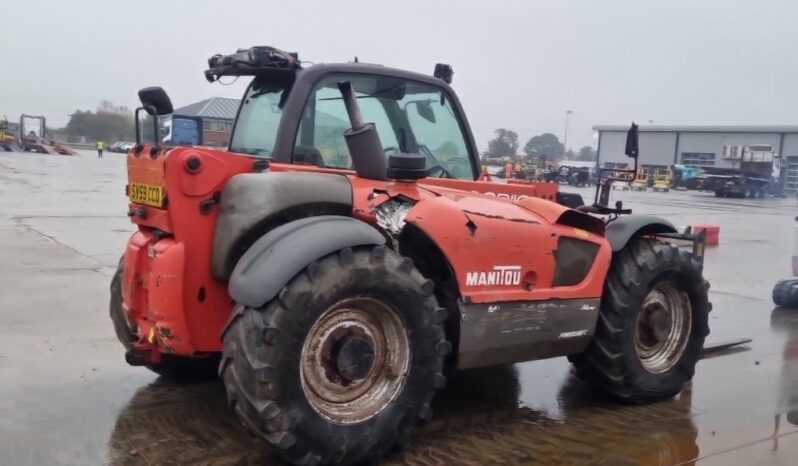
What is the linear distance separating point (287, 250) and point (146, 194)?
1.12 meters

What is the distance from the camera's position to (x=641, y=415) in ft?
16.9

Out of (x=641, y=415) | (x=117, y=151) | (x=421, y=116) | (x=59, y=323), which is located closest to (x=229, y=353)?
(x=421, y=116)

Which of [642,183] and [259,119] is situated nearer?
[259,119]

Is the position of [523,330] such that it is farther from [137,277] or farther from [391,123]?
[137,277]

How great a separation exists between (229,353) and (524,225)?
1.88 m

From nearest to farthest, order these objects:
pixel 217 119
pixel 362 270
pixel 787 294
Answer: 1. pixel 362 270
2. pixel 217 119
3. pixel 787 294

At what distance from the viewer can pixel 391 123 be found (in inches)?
205

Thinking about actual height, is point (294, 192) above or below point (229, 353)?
above

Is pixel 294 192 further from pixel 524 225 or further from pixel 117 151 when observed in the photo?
pixel 117 151

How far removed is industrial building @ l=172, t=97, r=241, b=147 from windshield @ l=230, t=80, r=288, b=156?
0.84ft

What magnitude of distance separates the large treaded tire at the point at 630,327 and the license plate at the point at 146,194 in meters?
2.88

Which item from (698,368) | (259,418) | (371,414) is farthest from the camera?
(698,368)

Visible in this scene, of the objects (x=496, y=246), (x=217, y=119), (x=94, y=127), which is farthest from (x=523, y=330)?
(x=94, y=127)

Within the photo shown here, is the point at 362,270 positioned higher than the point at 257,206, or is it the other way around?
the point at 257,206
